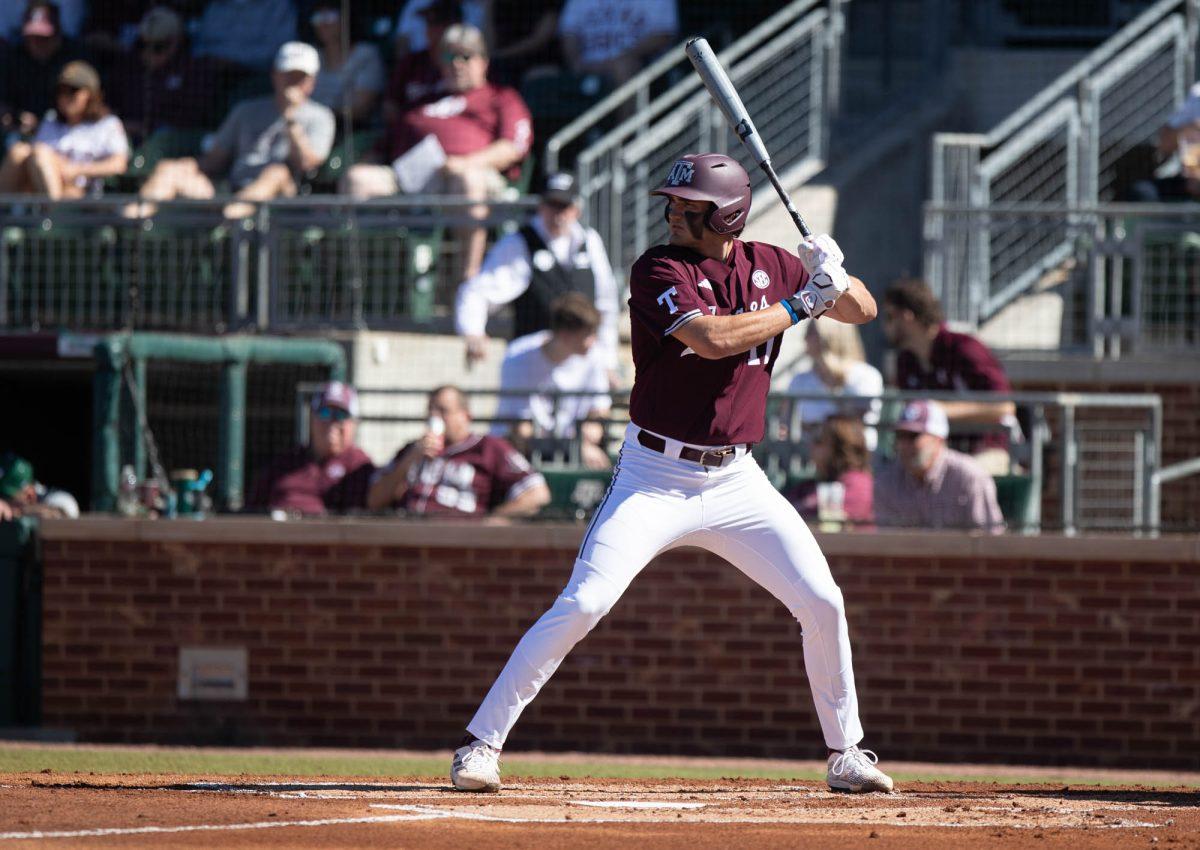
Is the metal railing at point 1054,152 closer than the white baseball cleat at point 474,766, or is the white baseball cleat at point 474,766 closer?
the white baseball cleat at point 474,766

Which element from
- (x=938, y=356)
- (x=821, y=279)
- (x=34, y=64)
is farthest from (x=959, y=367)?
(x=34, y=64)

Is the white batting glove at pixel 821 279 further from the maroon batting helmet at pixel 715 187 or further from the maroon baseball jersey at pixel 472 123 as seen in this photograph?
the maroon baseball jersey at pixel 472 123

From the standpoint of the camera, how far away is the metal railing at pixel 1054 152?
11625mm

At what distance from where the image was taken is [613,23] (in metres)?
13.2

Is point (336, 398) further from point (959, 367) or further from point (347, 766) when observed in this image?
point (959, 367)

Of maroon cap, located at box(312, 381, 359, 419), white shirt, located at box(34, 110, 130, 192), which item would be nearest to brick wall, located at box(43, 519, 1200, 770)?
maroon cap, located at box(312, 381, 359, 419)

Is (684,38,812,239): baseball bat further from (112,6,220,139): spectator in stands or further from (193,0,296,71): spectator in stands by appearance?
(193,0,296,71): spectator in stands

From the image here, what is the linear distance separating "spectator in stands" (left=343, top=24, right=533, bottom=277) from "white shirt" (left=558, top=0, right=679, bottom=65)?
83 cm

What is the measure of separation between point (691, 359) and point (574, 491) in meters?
3.73

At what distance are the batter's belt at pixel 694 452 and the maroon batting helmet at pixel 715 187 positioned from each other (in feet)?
2.24

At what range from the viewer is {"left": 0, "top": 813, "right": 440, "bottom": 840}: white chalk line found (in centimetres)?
558

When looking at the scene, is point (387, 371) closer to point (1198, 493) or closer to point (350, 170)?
point (350, 170)

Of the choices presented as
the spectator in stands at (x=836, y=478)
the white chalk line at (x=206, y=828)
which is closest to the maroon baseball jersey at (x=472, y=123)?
the spectator in stands at (x=836, y=478)

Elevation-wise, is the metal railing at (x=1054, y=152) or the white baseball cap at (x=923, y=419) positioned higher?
the metal railing at (x=1054, y=152)
